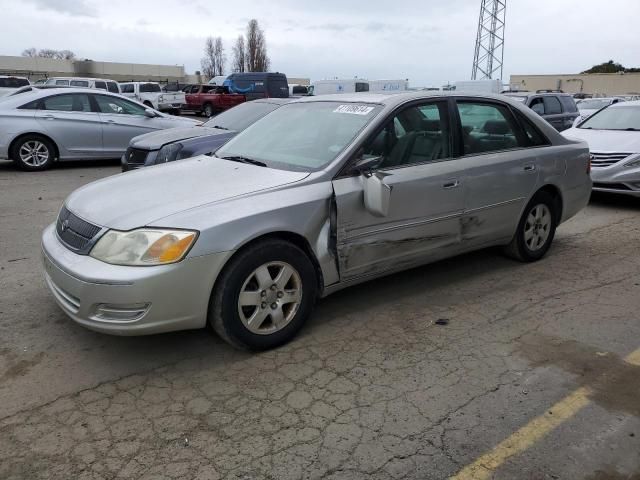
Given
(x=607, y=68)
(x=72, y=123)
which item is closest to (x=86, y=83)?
(x=72, y=123)

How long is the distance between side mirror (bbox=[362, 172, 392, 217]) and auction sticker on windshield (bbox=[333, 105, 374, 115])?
613mm

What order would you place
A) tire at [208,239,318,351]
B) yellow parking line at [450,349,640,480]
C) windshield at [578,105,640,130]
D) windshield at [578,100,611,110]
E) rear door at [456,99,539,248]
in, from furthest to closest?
windshield at [578,100,611,110], windshield at [578,105,640,130], rear door at [456,99,539,248], tire at [208,239,318,351], yellow parking line at [450,349,640,480]

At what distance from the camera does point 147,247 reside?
3176mm

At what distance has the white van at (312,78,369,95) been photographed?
28.3 m

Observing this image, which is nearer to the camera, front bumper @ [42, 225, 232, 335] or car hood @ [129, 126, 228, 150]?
front bumper @ [42, 225, 232, 335]

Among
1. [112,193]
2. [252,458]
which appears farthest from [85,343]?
[252,458]

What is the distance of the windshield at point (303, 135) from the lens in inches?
159

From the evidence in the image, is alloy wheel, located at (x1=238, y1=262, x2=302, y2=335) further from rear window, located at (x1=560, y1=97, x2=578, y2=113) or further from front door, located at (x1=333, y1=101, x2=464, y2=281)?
rear window, located at (x1=560, y1=97, x2=578, y2=113)

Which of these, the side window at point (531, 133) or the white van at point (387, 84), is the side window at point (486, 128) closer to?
the side window at point (531, 133)

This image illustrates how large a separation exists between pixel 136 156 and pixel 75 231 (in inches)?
194

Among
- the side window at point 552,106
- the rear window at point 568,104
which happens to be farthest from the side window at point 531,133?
the rear window at point 568,104

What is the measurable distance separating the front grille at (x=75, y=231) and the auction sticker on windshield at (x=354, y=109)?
2.04m

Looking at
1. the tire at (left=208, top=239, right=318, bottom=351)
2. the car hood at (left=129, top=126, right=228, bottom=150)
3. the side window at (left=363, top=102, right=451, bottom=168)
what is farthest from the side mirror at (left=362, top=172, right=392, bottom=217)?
the car hood at (left=129, top=126, right=228, bottom=150)

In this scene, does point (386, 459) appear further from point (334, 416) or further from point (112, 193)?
point (112, 193)
